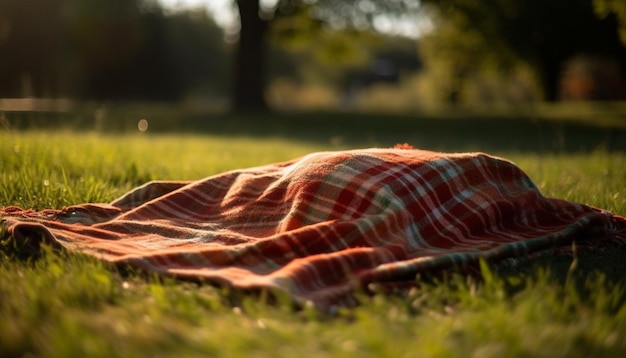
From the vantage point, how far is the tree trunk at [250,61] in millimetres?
20578

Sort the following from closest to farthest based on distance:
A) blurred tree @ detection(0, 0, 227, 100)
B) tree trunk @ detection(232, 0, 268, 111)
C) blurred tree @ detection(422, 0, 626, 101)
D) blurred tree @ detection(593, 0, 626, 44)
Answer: blurred tree @ detection(593, 0, 626, 44) → tree trunk @ detection(232, 0, 268, 111) → blurred tree @ detection(422, 0, 626, 101) → blurred tree @ detection(0, 0, 227, 100)

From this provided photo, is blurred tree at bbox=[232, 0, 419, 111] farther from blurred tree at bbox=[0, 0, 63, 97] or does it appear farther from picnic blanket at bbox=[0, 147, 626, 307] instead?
blurred tree at bbox=[0, 0, 63, 97]

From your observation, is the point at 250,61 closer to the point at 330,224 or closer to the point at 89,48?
the point at 330,224

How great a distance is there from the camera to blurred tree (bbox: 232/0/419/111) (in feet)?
67.8

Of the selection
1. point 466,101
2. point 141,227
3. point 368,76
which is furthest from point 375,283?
point 368,76

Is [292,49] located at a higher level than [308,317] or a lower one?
higher

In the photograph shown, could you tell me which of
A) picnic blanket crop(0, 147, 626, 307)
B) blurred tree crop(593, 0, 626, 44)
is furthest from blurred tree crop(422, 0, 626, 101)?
picnic blanket crop(0, 147, 626, 307)

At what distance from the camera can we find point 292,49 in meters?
39.0

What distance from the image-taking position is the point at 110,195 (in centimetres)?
440

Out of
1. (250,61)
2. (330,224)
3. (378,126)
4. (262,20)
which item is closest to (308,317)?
(330,224)

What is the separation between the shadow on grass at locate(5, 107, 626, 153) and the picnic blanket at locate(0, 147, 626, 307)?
8.89 metres

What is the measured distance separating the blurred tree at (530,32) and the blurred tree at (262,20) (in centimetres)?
194

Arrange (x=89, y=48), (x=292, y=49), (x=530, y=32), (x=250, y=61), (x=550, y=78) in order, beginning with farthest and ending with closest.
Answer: (x=292, y=49), (x=89, y=48), (x=550, y=78), (x=530, y=32), (x=250, y=61)

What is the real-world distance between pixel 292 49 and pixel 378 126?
74.3 feet
